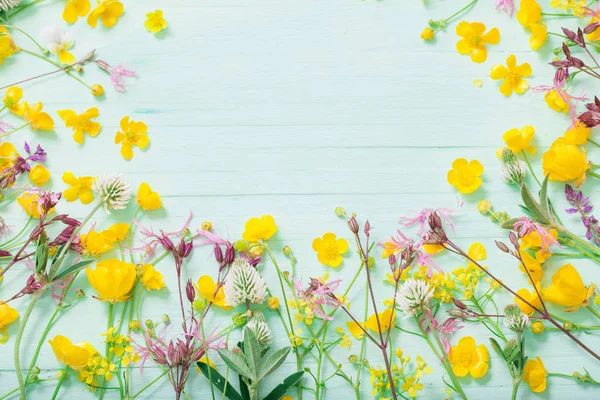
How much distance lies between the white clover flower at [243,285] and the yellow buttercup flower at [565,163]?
2.01ft

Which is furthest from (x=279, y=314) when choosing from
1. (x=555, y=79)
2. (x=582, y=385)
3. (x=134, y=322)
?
(x=555, y=79)

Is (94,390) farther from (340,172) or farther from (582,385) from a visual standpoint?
(582,385)

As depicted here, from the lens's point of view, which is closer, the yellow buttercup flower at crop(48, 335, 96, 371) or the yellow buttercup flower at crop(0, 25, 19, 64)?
the yellow buttercup flower at crop(48, 335, 96, 371)

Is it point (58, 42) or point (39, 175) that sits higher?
point (58, 42)

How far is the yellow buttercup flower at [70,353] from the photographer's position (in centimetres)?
93

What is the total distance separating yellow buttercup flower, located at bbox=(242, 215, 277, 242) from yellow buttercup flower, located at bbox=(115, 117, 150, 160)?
0.88 ft

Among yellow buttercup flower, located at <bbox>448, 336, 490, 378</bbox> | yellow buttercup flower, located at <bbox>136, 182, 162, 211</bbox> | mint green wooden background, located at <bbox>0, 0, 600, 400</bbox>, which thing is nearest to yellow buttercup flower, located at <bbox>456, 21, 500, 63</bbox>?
mint green wooden background, located at <bbox>0, 0, 600, 400</bbox>

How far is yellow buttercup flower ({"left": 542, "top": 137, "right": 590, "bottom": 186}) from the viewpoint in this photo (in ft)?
3.30

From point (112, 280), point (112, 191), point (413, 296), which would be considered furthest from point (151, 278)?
point (413, 296)

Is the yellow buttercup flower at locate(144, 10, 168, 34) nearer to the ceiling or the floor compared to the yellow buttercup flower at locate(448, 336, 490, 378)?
nearer to the ceiling

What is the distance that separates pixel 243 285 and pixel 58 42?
626 millimetres

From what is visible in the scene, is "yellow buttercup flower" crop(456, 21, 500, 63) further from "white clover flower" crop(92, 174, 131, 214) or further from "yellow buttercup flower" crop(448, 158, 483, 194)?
"white clover flower" crop(92, 174, 131, 214)

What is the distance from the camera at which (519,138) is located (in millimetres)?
1032

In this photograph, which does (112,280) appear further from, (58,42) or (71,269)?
(58,42)
